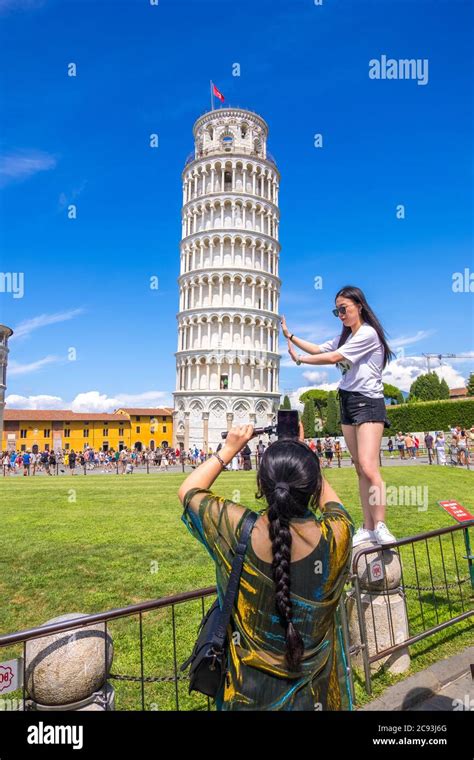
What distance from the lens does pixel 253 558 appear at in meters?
1.96

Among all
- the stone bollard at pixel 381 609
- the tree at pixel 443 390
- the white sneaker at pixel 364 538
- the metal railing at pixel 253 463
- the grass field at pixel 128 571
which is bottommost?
the metal railing at pixel 253 463

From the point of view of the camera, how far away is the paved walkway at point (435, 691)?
12.8 feet

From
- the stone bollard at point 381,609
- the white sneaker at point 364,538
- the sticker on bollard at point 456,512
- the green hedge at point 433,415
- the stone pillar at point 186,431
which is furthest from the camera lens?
the stone pillar at point 186,431

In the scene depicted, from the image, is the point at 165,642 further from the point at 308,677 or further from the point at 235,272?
the point at 235,272

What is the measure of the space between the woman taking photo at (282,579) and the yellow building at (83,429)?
251ft

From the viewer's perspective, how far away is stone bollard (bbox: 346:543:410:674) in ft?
14.1

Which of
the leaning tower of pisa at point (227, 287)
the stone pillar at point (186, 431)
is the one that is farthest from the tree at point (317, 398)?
the stone pillar at point (186, 431)

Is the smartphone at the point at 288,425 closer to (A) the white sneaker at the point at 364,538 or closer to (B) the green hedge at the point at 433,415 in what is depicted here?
(A) the white sneaker at the point at 364,538

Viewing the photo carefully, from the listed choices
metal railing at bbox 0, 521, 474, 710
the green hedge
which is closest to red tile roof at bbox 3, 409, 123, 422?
the green hedge

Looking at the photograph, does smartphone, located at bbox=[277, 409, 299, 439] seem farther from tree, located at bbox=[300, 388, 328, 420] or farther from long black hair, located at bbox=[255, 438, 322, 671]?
tree, located at bbox=[300, 388, 328, 420]

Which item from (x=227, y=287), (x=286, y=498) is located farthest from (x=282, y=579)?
(x=227, y=287)

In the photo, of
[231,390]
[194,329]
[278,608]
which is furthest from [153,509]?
[194,329]
